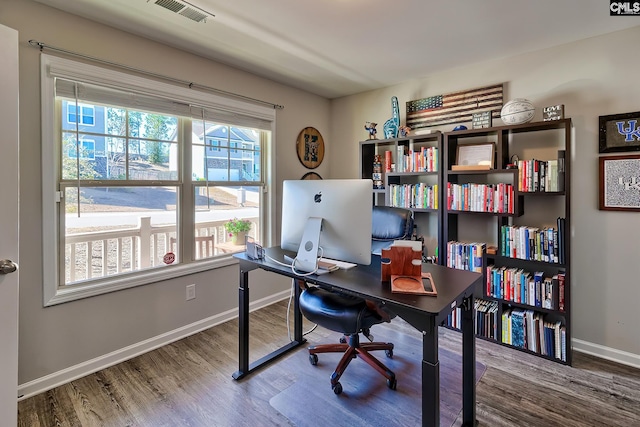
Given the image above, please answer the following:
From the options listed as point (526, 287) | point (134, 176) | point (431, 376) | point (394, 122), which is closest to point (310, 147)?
point (394, 122)

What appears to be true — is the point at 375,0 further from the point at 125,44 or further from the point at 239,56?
the point at 125,44

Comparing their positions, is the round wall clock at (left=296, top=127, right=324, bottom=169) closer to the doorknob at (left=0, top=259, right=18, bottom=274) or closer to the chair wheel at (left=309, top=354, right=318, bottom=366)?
the chair wheel at (left=309, top=354, right=318, bottom=366)

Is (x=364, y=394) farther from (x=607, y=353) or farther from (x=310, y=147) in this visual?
(x=310, y=147)

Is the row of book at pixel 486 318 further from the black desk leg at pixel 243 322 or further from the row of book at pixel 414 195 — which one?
the black desk leg at pixel 243 322

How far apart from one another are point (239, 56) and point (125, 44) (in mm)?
848

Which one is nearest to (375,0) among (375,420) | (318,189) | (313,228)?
(318,189)

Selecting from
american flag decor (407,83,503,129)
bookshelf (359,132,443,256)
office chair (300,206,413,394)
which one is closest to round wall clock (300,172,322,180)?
bookshelf (359,132,443,256)

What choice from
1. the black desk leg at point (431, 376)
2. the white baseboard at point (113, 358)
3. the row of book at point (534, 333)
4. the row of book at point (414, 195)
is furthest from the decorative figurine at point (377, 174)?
the black desk leg at point (431, 376)

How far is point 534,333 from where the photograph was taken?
237 centimetres

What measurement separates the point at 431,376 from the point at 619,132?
2.32 m

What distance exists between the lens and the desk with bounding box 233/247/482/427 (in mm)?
1204

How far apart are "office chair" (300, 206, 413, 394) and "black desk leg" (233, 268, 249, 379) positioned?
0.37 metres

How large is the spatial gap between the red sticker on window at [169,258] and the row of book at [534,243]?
8.98ft

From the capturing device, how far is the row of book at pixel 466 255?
8.62 ft
